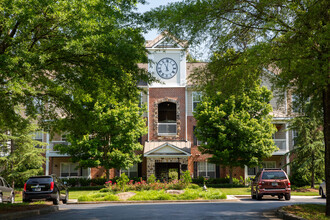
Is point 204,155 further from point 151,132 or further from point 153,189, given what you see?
point 153,189

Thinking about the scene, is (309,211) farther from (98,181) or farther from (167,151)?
(98,181)

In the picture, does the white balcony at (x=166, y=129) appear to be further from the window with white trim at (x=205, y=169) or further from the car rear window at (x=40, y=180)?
the car rear window at (x=40, y=180)

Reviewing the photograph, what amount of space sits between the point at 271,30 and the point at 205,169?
2703 cm

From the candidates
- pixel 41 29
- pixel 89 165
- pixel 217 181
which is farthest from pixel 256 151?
pixel 41 29

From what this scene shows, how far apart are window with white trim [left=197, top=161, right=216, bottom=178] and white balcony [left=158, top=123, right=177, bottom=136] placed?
3.78 metres

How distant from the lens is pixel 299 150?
1249 inches

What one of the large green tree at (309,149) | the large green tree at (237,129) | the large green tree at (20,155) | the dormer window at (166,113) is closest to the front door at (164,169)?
the dormer window at (166,113)

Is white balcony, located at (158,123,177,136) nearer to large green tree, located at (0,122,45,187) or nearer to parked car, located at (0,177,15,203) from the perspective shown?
large green tree, located at (0,122,45,187)

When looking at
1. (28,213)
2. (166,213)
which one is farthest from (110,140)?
(166,213)

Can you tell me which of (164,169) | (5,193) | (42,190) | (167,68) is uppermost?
(167,68)

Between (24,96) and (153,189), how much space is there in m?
13.4

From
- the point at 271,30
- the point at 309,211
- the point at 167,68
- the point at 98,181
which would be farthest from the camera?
the point at 167,68

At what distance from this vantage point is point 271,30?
11211mm

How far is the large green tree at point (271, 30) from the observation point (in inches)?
413
